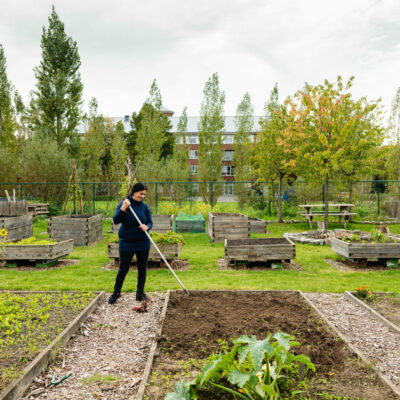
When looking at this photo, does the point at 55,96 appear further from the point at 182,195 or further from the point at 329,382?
the point at 329,382

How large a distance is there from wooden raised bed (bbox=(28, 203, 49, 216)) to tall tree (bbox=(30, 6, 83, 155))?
7.19m

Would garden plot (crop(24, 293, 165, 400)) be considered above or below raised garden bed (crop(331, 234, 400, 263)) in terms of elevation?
below

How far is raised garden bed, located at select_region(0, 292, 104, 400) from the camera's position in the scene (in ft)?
9.21

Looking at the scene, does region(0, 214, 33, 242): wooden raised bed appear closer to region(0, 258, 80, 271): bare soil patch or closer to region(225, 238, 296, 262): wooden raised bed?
region(0, 258, 80, 271): bare soil patch

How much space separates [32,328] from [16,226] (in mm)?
6958

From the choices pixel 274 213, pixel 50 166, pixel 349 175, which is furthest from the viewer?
pixel 50 166

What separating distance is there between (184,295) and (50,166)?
15816 millimetres

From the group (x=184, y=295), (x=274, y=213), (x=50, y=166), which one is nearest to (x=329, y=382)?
(x=184, y=295)

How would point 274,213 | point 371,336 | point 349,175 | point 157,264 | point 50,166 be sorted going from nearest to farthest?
1. point 371,336
2. point 157,264
3. point 349,175
4. point 274,213
5. point 50,166

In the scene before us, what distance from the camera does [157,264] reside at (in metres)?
7.32

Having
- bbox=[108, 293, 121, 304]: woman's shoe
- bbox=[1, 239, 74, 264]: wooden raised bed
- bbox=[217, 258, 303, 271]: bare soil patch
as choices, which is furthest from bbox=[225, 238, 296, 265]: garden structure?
bbox=[1, 239, 74, 264]: wooden raised bed

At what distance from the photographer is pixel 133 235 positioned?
4773mm

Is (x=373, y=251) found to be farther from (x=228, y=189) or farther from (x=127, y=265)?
(x=228, y=189)

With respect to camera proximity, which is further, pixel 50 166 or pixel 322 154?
pixel 50 166
